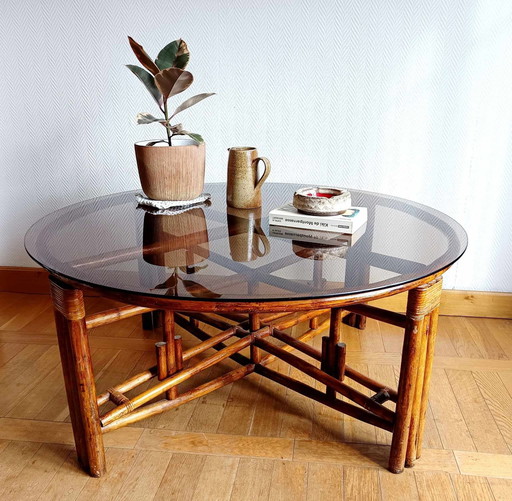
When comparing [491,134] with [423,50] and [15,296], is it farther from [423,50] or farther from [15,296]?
[15,296]

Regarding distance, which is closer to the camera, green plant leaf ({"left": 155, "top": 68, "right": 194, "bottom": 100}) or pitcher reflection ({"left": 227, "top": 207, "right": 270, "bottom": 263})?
pitcher reflection ({"left": 227, "top": 207, "right": 270, "bottom": 263})

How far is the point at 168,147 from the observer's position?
1374 millimetres

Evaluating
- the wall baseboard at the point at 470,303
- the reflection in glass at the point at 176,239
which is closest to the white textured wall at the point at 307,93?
the wall baseboard at the point at 470,303

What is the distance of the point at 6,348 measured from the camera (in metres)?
1.78

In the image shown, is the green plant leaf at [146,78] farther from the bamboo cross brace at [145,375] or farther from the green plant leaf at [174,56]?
the bamboo cross brace at [145,375]

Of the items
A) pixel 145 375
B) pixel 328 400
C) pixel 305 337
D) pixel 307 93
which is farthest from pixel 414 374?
pixel 307 93

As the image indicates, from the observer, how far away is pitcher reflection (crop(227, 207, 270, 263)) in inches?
44.8

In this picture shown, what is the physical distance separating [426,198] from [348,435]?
2.92 ft

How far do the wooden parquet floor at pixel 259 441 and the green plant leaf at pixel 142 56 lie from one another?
0.84 m

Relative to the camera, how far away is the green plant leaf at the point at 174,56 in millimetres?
1333

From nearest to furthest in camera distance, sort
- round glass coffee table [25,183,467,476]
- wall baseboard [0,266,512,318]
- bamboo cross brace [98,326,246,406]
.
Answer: round glass coffee table [25,183,467,476], bamboo cross brace [98,326,246,406], wall baseboard [0,266,512,318]

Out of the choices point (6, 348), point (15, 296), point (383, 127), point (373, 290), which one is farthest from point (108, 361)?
point (383, 127)

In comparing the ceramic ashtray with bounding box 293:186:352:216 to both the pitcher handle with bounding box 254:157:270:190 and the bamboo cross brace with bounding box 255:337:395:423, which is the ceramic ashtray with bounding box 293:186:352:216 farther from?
the bamboo cross brace with bounding box 255:337:395:423

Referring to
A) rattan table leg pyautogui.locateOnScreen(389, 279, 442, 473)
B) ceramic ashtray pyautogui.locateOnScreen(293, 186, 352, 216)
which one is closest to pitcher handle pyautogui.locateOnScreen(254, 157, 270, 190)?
ceramic ashtray pyautogui.locateOnScreen(293, 186, 352, 216)
